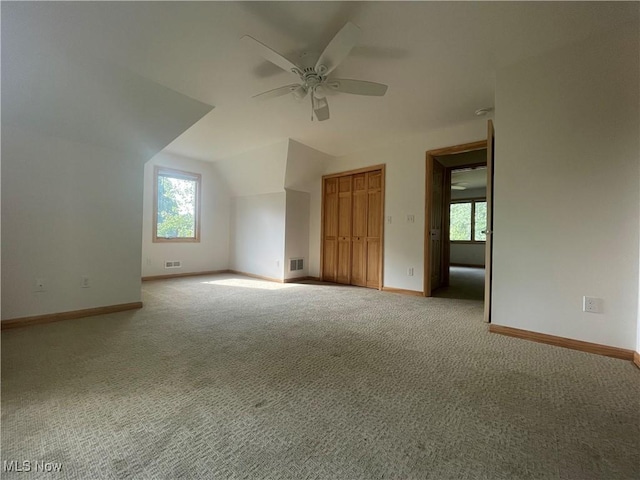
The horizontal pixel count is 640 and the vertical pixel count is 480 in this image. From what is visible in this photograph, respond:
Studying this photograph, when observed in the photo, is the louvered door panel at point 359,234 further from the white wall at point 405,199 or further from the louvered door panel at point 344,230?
the white wall at point 405,199

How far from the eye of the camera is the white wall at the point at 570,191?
203 centimetres

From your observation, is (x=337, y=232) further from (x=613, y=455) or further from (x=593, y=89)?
(x=613, y=455)

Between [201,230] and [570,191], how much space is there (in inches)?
234

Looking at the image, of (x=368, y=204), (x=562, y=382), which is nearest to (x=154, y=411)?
(x=562, y=382)

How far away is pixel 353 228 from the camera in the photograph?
5.06 meters

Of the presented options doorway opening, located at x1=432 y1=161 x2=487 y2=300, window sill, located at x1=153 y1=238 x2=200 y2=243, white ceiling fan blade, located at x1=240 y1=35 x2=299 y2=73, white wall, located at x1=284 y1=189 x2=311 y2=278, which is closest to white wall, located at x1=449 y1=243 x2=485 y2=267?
doorway opening, located at x1=432 y1=161 x2=487 y2=300

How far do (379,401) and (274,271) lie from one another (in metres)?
4.11

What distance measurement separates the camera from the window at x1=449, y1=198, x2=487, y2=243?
8.56m

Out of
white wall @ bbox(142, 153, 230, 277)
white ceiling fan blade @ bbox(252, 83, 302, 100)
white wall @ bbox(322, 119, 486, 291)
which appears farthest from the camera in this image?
white wall @ bbox(142, 153, 230, 277)

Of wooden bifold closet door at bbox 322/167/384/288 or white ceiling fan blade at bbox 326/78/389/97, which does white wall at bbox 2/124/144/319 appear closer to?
white ceiling fan blade at bbox 326/78/389/97

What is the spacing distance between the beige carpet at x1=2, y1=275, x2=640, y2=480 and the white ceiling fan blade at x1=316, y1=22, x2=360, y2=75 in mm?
2164

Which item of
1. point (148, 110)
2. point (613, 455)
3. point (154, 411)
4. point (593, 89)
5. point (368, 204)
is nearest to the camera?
point (613, 455)

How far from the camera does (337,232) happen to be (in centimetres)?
531

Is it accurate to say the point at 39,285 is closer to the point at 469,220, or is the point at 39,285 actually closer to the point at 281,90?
the point at 281,90
